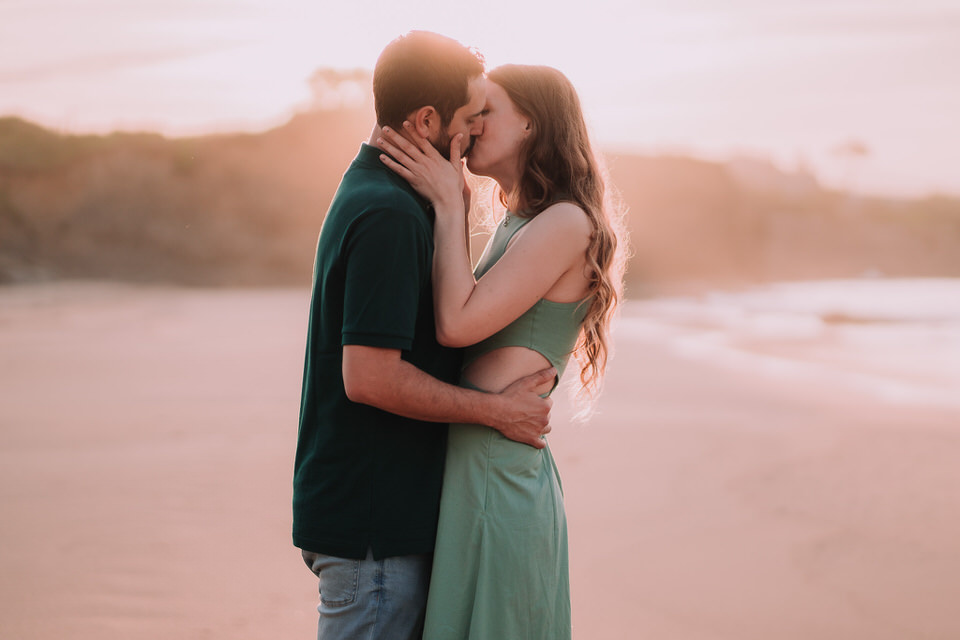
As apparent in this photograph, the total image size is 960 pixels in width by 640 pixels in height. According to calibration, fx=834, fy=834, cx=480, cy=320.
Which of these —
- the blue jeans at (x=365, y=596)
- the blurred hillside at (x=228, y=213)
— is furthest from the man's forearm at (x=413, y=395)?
the blurred hillside at (x=228, y=213)

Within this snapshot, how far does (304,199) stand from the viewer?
121 feet

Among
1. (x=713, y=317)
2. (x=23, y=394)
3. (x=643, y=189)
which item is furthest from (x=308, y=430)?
(x=643, y=189)

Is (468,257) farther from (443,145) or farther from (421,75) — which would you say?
(421,75)

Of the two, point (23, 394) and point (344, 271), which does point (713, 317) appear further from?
point (344, 271)

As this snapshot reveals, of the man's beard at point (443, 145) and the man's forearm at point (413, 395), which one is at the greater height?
the man's beard at point (443, 145)

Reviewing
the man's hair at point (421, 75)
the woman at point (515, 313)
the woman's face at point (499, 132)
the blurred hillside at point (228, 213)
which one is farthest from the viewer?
the blurred hillside at point (228, 213)

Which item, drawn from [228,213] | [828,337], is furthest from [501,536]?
[228,213]

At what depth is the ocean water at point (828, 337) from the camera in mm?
11227

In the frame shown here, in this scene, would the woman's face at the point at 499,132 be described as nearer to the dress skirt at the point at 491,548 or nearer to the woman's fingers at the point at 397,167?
the woman's fingers at the point at 397,167

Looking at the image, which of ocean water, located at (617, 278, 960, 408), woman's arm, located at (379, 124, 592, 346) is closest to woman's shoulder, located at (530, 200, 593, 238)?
woman's arm, located at (379, 124, 592, 346)

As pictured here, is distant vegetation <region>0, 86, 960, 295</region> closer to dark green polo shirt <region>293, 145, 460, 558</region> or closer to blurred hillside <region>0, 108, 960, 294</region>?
blurred hillside <region>0, 108, 960, 294</region>

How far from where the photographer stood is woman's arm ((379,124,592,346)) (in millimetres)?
2037

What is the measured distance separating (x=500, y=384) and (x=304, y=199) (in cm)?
3605

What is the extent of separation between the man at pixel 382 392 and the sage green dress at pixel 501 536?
0.05 m
